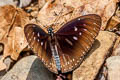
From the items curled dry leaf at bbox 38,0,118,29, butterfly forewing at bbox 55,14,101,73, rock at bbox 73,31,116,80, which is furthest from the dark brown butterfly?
curled dry leaf at bbox 38,0,118,29

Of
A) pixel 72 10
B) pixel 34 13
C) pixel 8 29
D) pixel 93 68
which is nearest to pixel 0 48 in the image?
pixel 8 29

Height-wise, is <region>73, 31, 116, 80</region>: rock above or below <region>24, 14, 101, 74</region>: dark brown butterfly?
below

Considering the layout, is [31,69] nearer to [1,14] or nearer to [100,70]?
[100,70]

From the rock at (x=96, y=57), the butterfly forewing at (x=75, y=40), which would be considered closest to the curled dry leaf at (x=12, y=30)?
the butterfly forewing at (x=75, y=40)

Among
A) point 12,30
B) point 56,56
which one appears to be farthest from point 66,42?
point 12,30

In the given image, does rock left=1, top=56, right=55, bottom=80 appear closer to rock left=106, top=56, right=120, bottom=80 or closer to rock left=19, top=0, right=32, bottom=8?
rock left=106, top=56, right=120, bottom=80

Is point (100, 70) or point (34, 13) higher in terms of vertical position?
point (34, 13)

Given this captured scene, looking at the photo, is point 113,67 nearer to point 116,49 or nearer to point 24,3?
point 116,49
